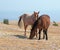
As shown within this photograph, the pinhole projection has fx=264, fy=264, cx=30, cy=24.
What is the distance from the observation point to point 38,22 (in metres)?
18.7

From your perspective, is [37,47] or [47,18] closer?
[37,47]

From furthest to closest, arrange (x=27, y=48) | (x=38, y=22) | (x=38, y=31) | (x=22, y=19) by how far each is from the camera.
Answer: (x=22, y=19) → (x=38, y=31) → (x=38, y=22) → (x=27, y=48)

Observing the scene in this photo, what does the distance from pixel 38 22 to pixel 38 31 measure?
6.84ft

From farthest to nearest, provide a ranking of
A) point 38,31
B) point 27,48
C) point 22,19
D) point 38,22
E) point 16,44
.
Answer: point 22,19 → point 38,31 → point 38,22 → point 16,44 → point 27,48

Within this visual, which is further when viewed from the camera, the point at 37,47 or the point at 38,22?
the point at 38,22

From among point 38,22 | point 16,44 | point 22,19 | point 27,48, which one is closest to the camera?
point 27,48

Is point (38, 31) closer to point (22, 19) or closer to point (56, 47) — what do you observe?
point (22, 19)

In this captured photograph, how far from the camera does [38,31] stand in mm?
20688

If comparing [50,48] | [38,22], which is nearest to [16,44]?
[50,48]

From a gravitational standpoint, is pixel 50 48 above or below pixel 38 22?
below

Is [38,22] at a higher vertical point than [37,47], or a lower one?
higher

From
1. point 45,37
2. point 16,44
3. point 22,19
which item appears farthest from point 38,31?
point 16,44

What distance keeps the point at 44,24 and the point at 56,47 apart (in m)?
4.74

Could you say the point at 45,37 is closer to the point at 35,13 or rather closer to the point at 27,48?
the point at 35,13
